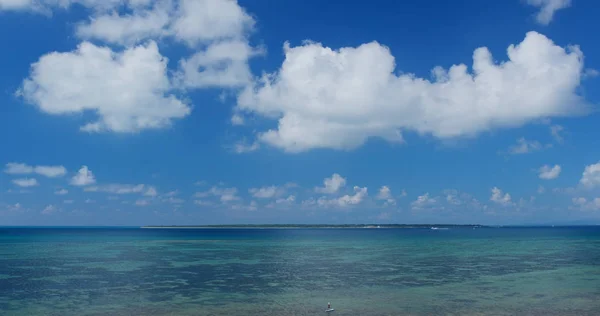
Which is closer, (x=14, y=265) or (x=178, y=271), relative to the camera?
(x=178, y=271)

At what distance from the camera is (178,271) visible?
5325 centimetres

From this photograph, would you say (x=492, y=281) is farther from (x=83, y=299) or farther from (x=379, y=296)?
(x=83, y=299)

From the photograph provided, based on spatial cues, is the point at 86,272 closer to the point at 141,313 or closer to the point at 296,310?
the point at 141,313

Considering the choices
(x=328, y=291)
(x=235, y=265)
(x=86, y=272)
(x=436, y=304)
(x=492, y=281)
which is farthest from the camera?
(x=235, y=265)

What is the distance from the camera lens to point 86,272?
52094 millimetres

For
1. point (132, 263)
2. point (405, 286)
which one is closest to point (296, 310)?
point (405, 286)

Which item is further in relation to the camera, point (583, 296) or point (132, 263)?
point (132, 263)

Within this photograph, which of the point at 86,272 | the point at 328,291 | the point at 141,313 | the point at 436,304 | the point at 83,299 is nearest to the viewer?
the point at 141,313

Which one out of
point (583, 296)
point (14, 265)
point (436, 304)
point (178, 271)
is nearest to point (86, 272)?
point (178, 271)

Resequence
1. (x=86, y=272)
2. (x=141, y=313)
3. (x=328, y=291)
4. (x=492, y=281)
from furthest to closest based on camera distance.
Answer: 1. (x=86, y=272)
2. (x=492, y=281)
3. (x=328, y=291)
4. (x=141, y=313)

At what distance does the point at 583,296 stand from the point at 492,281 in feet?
28.0

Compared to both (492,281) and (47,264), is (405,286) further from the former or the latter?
(47,264)

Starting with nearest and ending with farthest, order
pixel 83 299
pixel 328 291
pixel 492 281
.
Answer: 1. pixel 83 299
2. pixel 328 291
3. pixel 492 281

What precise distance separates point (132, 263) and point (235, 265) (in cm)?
1386
